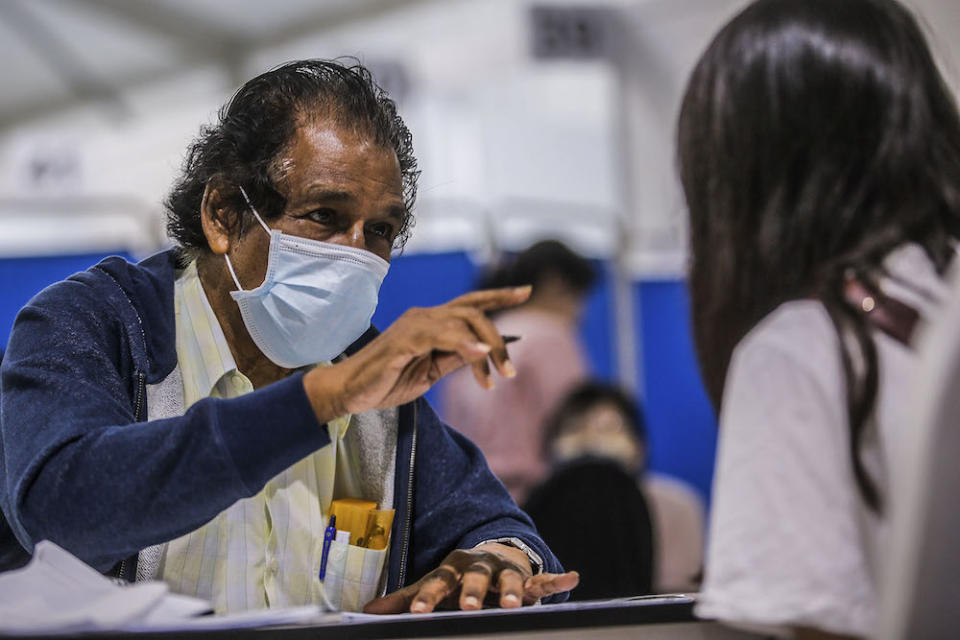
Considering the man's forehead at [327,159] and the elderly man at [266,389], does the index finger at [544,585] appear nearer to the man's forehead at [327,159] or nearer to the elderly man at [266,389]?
the elderly man at [266,389]

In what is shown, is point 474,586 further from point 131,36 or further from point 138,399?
point 131,36

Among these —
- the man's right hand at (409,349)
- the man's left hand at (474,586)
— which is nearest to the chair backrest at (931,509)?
the man's right hand at (409,349)

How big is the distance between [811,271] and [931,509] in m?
0.34

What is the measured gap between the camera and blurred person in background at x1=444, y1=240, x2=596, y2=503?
12.5 ft

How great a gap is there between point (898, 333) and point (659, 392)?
3.71m

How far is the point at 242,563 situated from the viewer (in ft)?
5.12

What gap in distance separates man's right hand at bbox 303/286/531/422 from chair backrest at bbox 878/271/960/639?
1.73ft

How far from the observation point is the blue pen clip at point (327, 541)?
1.61 meters

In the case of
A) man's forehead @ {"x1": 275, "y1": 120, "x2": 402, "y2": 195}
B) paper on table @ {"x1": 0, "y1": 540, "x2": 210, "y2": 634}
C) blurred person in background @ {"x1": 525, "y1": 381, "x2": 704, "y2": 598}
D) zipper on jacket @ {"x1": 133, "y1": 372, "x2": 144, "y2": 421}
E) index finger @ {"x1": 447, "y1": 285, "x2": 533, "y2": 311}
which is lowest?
blurred person in background @ {"x1": 525, "y1": 381, "x2": 704, "y2": 598}

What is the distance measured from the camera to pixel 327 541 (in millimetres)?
1627

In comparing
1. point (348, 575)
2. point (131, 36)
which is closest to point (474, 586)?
point (348, 575)

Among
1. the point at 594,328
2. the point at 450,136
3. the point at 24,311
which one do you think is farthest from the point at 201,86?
the point at 24,311

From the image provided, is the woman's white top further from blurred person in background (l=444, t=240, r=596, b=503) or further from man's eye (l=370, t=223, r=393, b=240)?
blurred person in background (l=444, t=240, r=596, b=503)

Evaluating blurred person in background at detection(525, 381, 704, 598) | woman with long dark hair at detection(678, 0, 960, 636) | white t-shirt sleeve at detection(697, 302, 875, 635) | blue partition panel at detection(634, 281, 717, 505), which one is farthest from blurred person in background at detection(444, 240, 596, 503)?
white t-shirt sleeve at detection(697, 302, 875, 635)
